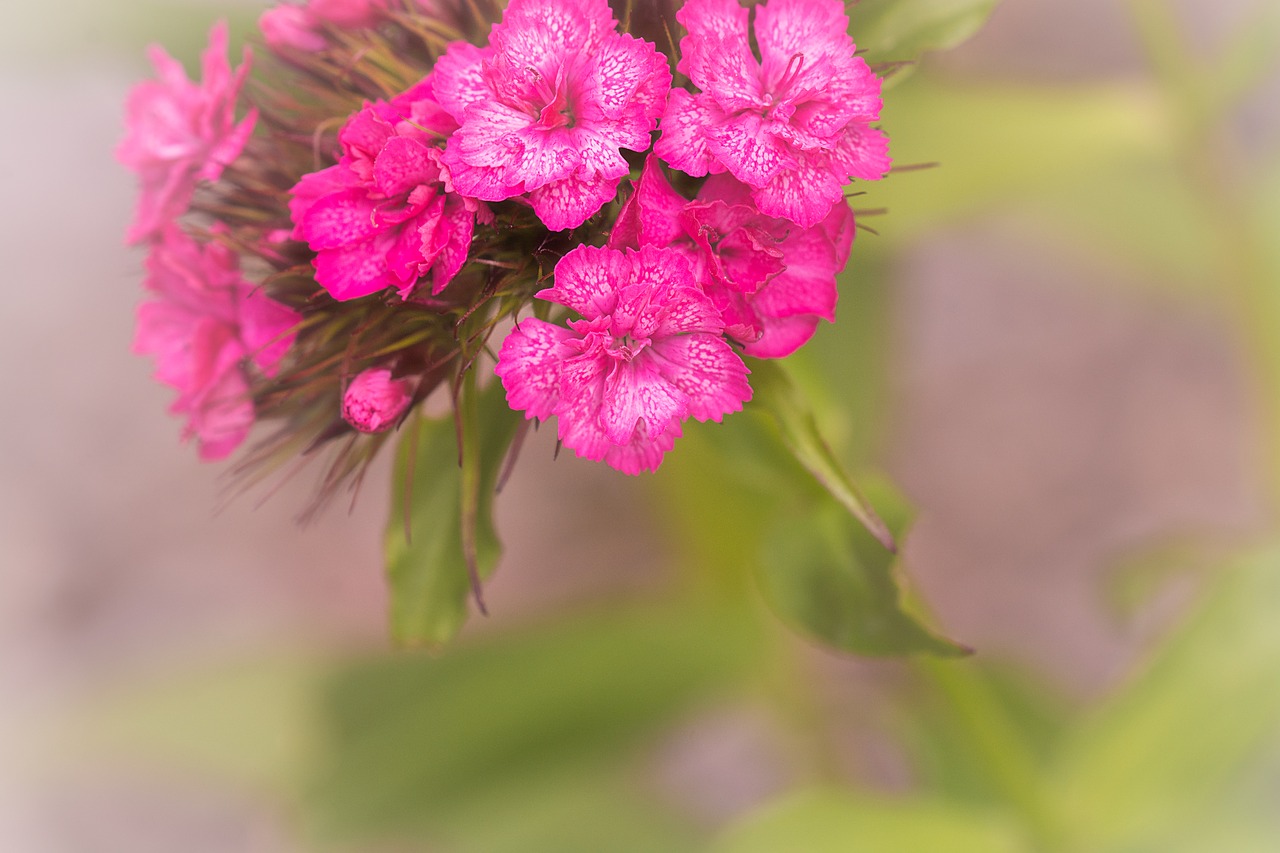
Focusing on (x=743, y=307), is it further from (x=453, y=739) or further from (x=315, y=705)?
(x=315, y=705)

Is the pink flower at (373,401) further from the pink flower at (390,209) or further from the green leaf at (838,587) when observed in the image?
the green leaf at (838,587)

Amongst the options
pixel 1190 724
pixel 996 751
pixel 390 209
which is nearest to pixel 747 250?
pixel 390 209

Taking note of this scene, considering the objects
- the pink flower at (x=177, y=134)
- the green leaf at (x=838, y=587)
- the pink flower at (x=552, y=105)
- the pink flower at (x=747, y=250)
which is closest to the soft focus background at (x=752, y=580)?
the green leaf at (x=838, y=587)

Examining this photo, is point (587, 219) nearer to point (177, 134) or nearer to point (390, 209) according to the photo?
point (390, 209)

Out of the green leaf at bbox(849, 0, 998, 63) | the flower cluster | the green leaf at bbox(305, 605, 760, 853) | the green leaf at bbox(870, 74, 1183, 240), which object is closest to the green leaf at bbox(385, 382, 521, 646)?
the flower cluster

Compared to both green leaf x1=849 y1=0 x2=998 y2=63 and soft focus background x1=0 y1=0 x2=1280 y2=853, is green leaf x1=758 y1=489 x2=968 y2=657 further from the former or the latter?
green leaf x1=849 y1=0 x2=998 y2=63
